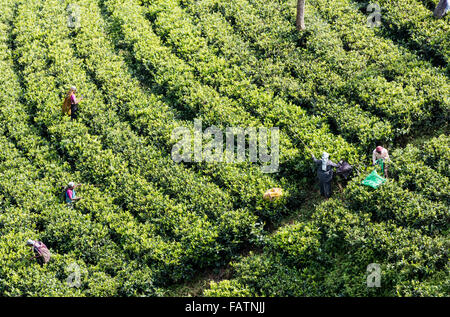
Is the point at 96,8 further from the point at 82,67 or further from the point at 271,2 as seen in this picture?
the point at 271,2

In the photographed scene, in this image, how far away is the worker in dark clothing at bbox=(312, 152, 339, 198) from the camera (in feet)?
47.9

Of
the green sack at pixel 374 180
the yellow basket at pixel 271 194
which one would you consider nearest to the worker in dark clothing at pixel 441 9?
the green sack at pixel 374 180

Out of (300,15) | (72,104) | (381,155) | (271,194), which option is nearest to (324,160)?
(381,155)

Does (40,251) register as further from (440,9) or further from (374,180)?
(440,9)

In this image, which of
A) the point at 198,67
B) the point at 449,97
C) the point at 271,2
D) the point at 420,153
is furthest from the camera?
the point at 271,2

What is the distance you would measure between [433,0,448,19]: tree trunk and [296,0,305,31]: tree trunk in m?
4.87

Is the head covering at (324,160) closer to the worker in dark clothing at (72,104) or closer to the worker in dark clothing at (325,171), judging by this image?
the worker in dark clothing at (325,171)

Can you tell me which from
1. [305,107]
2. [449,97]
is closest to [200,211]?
[305,107]

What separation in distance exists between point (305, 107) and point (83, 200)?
319 inches

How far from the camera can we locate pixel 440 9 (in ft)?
59.7

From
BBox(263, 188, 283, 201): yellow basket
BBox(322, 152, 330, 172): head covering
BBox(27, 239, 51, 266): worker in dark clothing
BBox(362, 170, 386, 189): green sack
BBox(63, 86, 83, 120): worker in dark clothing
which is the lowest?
BBox(27, 239, 51, 266): worker in dark clothing

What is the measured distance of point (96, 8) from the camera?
20.8 metres

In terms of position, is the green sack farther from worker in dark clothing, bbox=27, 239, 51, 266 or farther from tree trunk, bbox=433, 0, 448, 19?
worker in dark clothing, bbox=27, 239, 51, 266

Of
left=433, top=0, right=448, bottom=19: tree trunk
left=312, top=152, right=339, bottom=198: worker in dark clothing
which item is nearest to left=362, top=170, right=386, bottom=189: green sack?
left=312, top=152, right=339, bottom=198: worker in dark clothing
